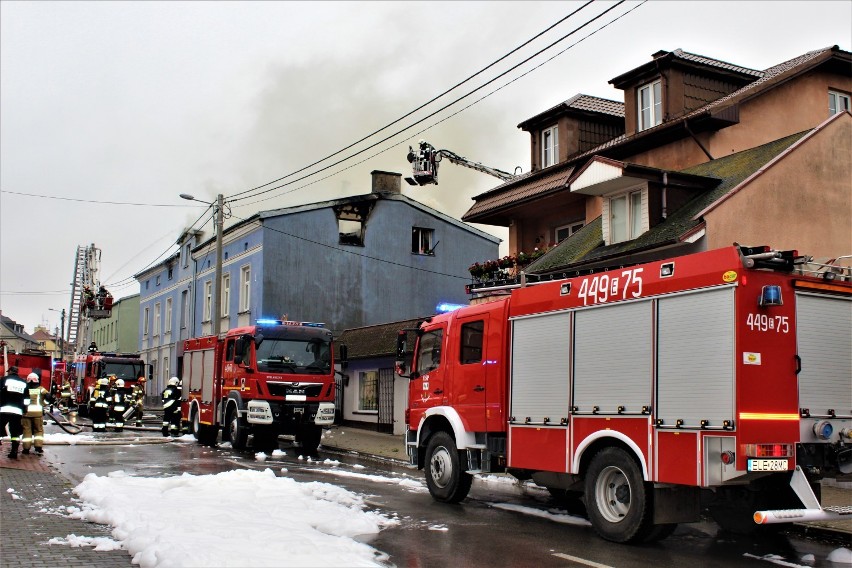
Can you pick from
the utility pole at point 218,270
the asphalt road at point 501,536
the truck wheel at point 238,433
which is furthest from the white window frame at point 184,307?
the asphalt road at point 501,536

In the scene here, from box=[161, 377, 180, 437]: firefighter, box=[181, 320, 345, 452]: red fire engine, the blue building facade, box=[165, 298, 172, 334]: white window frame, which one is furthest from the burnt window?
box=[165, 298, 172, 334]: white window frame

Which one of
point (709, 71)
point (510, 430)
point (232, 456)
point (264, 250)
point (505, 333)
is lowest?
point (232, 456)

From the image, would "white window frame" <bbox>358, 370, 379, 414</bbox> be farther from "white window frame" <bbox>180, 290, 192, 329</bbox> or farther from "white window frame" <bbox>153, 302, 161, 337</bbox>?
"white window frame" <bbox>153, 302, 161, 337</bbox>

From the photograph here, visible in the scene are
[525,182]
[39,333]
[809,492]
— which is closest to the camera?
[809,492]

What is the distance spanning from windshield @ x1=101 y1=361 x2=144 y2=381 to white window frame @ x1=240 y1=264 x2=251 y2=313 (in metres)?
5.03

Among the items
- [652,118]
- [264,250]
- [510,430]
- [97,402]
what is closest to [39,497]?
[510,430]

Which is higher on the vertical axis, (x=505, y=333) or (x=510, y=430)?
(x=505, y=333)

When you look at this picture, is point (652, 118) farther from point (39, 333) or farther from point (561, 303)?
point (39, 333)

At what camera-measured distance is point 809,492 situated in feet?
24.8

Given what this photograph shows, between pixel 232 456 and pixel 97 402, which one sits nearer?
pixel 232 456

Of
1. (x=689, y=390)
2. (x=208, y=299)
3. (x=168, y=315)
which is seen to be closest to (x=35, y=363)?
(x=208, y=299)

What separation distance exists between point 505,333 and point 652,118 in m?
12.2

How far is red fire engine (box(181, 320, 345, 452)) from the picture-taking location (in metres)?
18.5

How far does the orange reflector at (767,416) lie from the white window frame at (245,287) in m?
28.8
